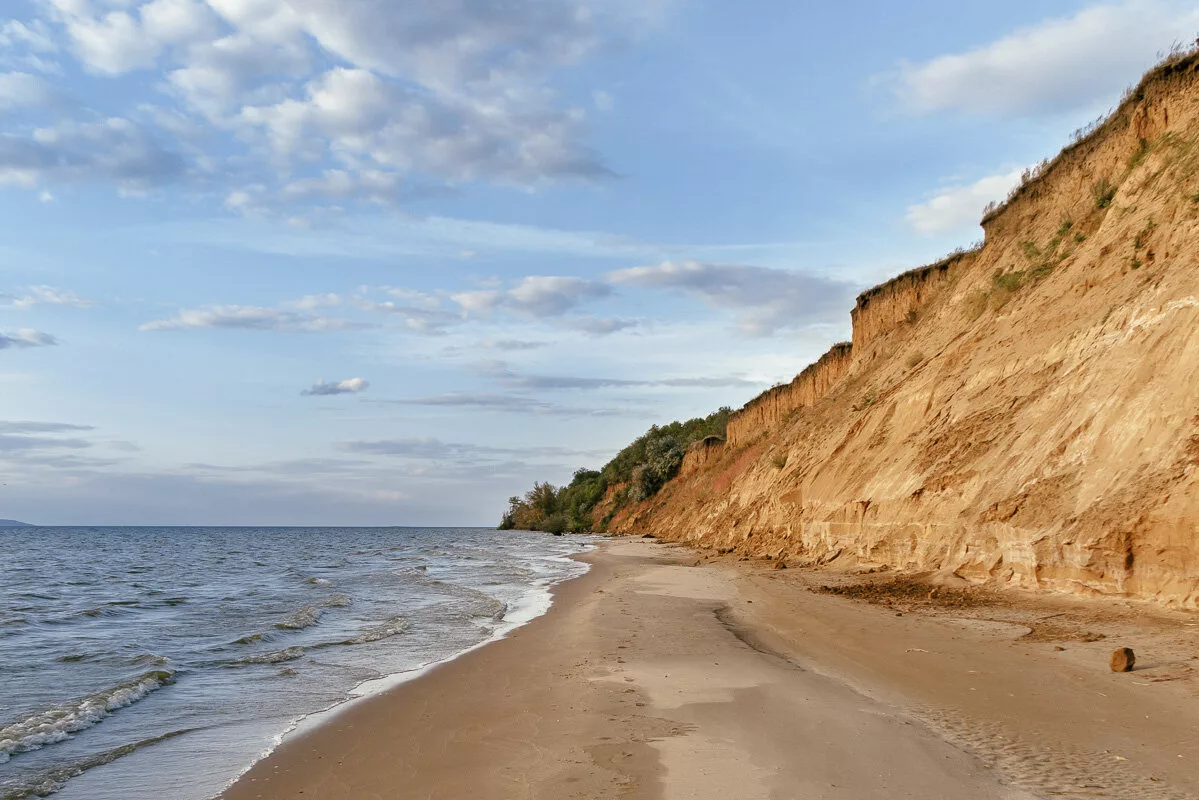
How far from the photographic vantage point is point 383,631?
613 inches

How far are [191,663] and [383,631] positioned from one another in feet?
12.4

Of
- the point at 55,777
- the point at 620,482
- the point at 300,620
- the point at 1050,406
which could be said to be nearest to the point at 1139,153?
the point at 1050,406

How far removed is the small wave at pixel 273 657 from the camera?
12481mm

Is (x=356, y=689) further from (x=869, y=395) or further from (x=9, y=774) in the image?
(x=869, y=395)

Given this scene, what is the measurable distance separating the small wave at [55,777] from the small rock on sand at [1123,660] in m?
9.90

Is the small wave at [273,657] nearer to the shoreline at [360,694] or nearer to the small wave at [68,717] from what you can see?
the small wave at [68,717]

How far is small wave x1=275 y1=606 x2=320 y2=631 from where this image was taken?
53.4ft

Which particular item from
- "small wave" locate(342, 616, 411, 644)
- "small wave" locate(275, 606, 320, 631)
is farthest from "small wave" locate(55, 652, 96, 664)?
"small wave" locate(342, 616, 411, 644)

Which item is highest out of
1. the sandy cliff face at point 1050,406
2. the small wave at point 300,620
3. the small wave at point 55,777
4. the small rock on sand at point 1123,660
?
the sandy cliff face at point 1050,406

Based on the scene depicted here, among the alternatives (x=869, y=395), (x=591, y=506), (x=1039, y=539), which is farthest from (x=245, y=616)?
(x=591, y=506)

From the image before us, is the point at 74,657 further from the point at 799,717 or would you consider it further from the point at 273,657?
the point at 799,717

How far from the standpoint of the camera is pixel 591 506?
3561 inches

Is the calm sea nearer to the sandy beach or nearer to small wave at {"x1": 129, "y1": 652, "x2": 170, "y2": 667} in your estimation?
small wave at {"x1": 129, "y1": 652, "x2": 170, "y2": 667}

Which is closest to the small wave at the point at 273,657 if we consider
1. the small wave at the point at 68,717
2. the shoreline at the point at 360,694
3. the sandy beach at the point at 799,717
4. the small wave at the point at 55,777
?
the small wave at the point at 68,717
